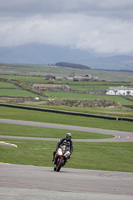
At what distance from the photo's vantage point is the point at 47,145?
34.4m

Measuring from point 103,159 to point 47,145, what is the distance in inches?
300

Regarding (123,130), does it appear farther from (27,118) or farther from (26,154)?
(26,154)

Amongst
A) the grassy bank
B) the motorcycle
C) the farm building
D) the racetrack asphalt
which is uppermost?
the farm building

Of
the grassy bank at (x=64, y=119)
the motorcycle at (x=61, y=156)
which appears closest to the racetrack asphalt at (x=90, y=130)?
the grassy bank at (x=64, y=119)

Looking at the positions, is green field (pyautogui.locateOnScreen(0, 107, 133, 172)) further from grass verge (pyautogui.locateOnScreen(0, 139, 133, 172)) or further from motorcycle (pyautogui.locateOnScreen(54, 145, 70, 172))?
motorcycle (pyautogui.locateOnScreen(54, 145, 70, 172))

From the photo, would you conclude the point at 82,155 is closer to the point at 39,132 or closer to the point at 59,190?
the point at 39,132

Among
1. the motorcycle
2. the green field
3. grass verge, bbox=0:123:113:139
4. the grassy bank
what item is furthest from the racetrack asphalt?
the motorcycle

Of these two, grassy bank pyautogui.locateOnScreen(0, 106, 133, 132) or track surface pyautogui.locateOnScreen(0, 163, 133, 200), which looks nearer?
track surface pyautogui.locateOnScreen(0, 163, 133, 200)

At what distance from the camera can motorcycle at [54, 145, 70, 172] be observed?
714 inches

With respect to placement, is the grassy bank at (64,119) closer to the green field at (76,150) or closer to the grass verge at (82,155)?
the green field at (76,150)

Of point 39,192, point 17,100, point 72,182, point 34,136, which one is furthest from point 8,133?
point 17,100

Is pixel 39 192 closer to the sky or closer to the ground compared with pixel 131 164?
closer to the sky

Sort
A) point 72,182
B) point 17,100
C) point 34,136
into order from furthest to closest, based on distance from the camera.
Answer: point 17,100
point 34,136
point 72,182

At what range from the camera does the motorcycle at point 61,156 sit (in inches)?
714
